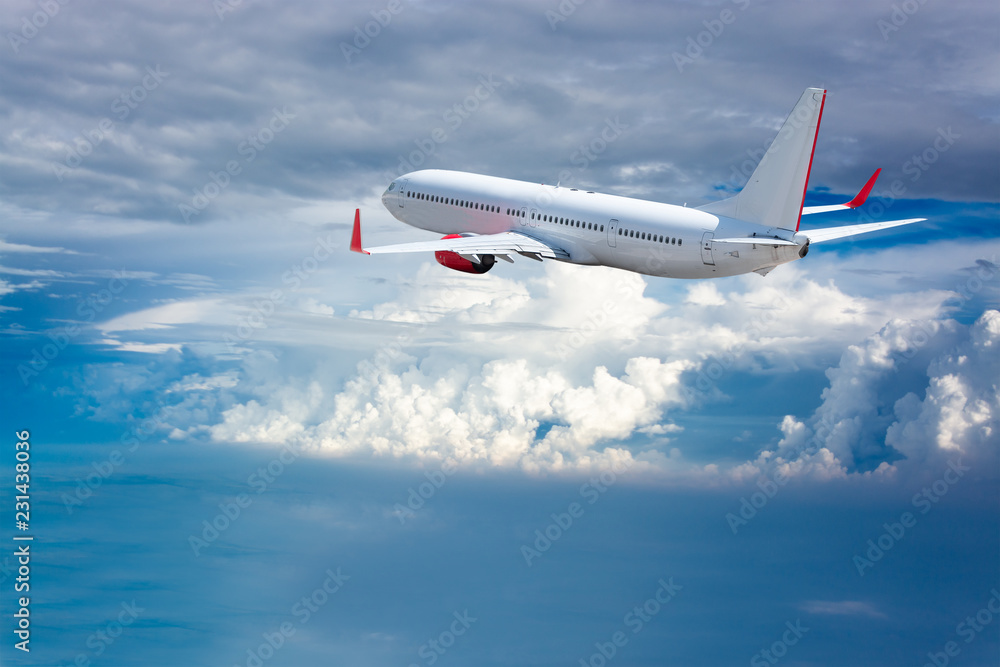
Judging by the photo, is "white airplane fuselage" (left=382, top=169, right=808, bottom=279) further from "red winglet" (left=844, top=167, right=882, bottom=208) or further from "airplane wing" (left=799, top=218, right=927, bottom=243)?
"red winglet" (left=844, top=167, right=882, bottom=208)

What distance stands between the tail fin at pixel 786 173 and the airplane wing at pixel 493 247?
9502 mm

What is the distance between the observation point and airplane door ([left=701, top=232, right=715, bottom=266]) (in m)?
46.5

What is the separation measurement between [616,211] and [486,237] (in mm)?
6683

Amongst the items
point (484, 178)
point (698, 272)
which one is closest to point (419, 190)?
point (484, 178)

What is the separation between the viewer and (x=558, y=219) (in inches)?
2020

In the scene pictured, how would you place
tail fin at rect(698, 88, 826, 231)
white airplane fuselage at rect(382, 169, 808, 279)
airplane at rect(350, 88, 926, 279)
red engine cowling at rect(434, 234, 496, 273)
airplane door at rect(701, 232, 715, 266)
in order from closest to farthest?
tail fin at rect(698, 88, 826, 231) < airplane at rect(350, 88, 926, 279) < white airplane fuselage at rect(382, 169, 808, 279) < airplane door at rect(701, 232, 715, 266) < red engine cowling at rect(434, 234, 496, 273)

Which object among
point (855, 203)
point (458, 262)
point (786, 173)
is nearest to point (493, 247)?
point (458, 262)

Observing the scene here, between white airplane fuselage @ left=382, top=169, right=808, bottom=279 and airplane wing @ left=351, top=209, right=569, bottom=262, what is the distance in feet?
2.14

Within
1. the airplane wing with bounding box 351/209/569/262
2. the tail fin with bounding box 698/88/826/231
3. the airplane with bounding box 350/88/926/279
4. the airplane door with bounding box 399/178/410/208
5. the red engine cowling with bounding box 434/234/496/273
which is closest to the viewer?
the tail fin with bounding box 698/88/826/231

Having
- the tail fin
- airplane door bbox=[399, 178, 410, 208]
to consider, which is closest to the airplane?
the tail fin

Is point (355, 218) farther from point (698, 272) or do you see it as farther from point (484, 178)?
point (698, 272)

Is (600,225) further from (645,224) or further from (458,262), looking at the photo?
(458,262)

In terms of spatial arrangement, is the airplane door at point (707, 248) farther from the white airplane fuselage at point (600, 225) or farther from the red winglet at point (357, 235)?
the red winglet at point (357, 235)

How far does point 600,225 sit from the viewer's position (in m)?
49.7
